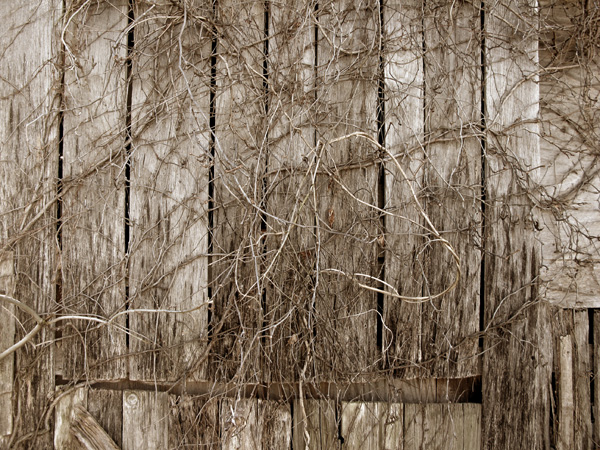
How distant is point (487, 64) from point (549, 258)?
929mm

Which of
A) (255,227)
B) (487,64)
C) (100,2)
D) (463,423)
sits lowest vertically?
(463,423)

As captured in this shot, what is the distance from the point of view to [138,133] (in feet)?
6.32

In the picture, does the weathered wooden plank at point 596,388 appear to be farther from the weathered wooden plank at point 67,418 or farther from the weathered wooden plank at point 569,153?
the weathered wooden plank at point 67,418

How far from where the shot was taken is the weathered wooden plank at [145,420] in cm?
189

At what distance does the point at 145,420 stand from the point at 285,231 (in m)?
1.03

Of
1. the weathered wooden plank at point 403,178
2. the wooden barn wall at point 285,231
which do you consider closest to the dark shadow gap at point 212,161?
the wooden barn wall at point 285,231

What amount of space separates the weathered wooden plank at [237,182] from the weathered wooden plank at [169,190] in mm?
58

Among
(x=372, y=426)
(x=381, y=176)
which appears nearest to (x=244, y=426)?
(x=372, y=426)

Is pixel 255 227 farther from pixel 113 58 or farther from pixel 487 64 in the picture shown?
pixel 487 64

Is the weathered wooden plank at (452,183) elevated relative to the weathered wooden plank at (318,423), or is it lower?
elevated

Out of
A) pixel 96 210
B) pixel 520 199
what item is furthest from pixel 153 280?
pixel 520 199

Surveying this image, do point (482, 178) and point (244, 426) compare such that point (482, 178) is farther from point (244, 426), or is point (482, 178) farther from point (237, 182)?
point (244, 426)

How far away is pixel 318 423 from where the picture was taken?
6.07 ft

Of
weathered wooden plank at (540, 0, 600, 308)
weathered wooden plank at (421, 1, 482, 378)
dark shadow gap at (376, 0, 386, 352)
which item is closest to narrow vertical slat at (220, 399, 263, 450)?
dark shadow gap at (376, 0, 386, 352)
